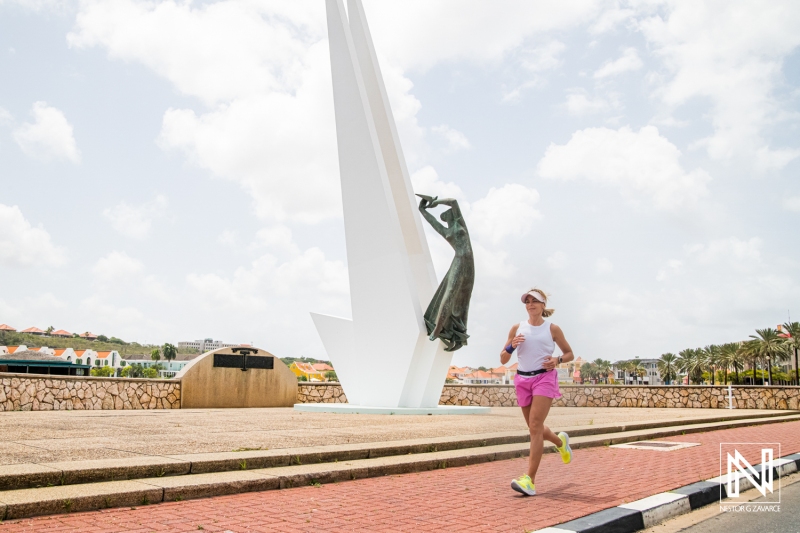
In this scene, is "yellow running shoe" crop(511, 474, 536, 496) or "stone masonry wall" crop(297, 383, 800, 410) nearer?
"yellow running shoe" crop(511, 474, 536, 496)

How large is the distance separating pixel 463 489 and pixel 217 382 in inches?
457

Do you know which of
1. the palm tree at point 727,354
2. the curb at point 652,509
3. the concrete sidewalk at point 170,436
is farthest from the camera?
the palm tree at point 727,354

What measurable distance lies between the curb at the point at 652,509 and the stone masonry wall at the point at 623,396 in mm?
13434

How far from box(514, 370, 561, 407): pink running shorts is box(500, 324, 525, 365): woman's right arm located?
6.4 inches

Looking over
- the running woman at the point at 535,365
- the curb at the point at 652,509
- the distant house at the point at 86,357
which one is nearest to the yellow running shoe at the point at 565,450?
the running woman at the point at 535,365

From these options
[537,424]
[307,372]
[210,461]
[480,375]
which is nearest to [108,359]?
[307,372]

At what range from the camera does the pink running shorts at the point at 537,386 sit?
443 centimetres

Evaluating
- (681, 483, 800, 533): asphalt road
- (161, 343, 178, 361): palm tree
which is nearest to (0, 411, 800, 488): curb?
(681, 483, 800, 533): asphalt road

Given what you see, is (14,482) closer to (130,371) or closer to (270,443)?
(270,443)

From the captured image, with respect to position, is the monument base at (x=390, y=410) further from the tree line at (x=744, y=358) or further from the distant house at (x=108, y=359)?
the distant house at (x=108, y=359)

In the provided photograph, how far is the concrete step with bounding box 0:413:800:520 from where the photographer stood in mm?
3672

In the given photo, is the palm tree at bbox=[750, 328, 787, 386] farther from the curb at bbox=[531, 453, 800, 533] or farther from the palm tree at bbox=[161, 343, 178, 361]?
the palm tree at bbox=[161, 343, 178, 361]

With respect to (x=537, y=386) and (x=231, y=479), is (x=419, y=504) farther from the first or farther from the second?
(x=231, y=479)

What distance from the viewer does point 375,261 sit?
13336 millimetres
